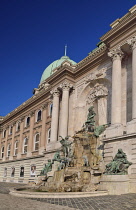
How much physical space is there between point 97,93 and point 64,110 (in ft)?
14.8

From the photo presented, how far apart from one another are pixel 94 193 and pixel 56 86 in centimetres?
1795

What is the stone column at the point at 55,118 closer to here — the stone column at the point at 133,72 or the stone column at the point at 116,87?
the stone column at the point at 116,87

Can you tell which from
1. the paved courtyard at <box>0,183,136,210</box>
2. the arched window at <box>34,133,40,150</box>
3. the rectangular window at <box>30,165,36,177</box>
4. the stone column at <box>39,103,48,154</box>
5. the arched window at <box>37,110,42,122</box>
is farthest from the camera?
the arched window at <box>37,110,42,122</box>

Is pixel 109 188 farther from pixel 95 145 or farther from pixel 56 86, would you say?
pixel 56 86

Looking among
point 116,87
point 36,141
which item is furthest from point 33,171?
point 116,87

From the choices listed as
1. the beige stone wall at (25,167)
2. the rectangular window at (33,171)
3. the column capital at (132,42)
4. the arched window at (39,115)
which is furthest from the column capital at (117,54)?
the rectangular window at (33,171)

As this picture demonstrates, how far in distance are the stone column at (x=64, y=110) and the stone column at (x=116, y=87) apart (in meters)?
8.09

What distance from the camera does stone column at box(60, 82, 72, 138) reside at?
25.7m

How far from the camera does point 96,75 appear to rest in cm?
2436

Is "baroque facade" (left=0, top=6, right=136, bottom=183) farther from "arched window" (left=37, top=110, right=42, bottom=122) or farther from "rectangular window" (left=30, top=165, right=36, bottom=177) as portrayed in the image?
"rectangular window" (left=30, top=165, right=36, bottom=177)

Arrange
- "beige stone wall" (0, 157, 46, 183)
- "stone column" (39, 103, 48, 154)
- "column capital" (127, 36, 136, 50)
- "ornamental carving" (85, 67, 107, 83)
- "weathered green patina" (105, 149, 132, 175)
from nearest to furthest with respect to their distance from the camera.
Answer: "weathered green patina" (105, 149, 132, 175) < "column capital" (127, 36, 136, 50) < "ornamental carving" (85, 67, 107, 83) < "beige stone wall" (0, 157, 46, 183) < "stone column" (39, 103, 48, 154)

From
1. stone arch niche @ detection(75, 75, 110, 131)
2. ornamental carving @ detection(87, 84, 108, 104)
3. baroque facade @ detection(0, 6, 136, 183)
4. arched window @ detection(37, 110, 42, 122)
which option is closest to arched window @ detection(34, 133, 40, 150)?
baroque facade @ detection(0, 6, 136, 183)

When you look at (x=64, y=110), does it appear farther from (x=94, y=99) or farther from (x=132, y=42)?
(x=132, y=42)

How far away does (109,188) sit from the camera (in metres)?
13.8
